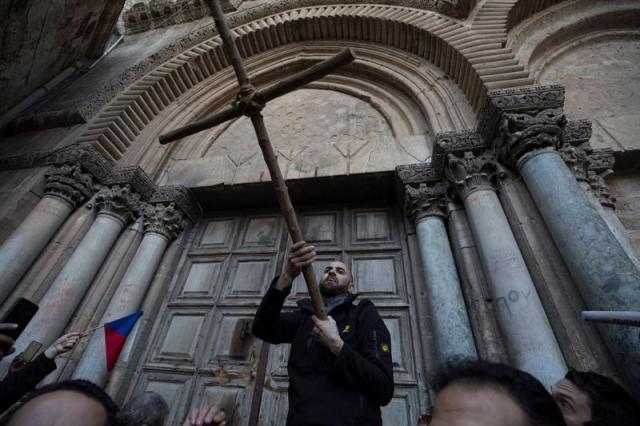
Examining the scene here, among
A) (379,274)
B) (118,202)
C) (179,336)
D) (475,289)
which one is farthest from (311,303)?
(118,202)

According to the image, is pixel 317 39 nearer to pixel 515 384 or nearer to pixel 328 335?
pixel 328 335

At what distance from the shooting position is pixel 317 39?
603cm

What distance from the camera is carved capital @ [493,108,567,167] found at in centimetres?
288

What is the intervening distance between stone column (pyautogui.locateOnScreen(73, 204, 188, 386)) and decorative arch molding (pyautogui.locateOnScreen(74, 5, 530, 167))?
4.37 feet

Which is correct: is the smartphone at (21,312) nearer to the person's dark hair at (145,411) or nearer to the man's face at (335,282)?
the person's dark hair at (145,411)

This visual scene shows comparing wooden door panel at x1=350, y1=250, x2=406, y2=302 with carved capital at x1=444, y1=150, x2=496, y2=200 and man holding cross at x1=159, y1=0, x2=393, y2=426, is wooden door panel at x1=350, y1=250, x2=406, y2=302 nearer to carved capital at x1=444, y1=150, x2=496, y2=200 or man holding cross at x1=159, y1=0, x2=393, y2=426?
carved capital at x1=444, y1=150, x2=496, y2=200

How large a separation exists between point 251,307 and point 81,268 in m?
1.94

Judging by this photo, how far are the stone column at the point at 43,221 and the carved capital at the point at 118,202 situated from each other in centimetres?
23

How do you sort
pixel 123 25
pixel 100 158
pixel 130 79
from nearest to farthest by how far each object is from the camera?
pixel 100 158
pixel 130 79
pixel 123 25

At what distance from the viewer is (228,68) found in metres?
6.00

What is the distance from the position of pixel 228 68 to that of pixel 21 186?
3.76 meters

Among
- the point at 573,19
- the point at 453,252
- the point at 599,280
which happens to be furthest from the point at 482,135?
the point at 573,19

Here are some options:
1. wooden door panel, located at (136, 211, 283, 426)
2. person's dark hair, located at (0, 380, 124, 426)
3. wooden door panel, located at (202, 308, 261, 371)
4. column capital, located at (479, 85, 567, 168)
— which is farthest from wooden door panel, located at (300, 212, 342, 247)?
person's dark hair, located at (0, 380, 124, 426)

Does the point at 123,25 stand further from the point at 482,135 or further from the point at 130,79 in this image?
the point at 482,135
